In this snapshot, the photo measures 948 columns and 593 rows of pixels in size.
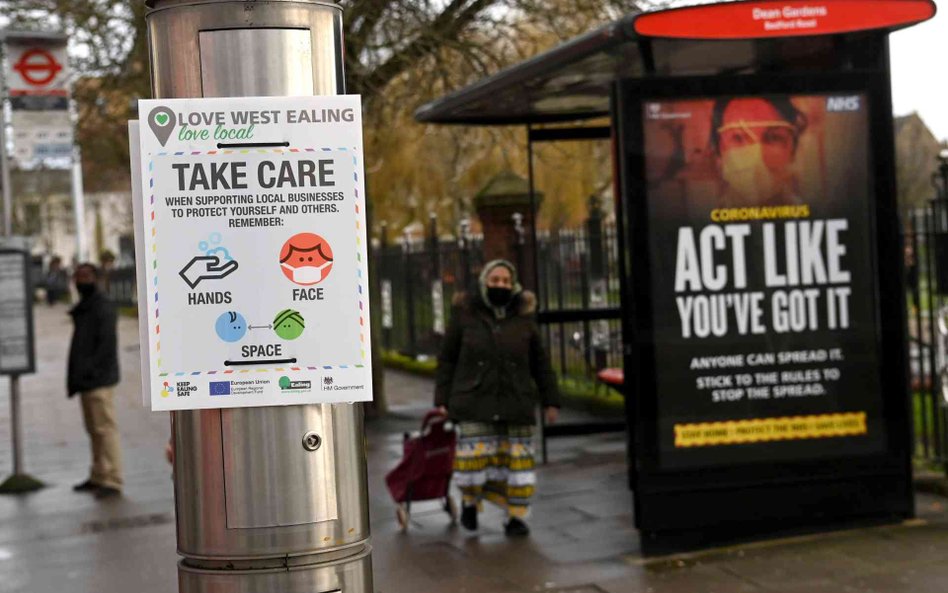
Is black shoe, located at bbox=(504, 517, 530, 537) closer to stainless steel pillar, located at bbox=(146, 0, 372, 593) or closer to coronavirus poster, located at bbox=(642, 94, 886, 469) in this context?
coronavirus poster, located at bbox=(642, 94, 886, 469)

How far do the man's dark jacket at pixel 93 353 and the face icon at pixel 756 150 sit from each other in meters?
Result: 5.59

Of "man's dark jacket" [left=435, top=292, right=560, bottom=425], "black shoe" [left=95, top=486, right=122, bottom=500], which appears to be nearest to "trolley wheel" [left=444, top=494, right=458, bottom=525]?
"man's dark jacket" [left=435, top=292, right=560, bottom=425]

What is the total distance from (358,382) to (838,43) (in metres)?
5.14

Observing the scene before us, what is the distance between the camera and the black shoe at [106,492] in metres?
10.8

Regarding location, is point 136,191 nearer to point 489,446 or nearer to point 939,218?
point 489,446

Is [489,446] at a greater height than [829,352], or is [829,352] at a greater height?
[829,352]

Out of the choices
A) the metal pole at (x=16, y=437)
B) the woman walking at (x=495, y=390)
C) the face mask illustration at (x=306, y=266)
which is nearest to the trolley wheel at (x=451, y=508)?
the woman walking at (x=495, y=390)

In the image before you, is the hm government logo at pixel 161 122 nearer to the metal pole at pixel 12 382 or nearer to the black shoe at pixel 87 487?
the black shoe at pixel 87 487

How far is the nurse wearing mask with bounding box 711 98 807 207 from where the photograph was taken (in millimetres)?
7758

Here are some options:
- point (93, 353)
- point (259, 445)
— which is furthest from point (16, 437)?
point (259, 445)

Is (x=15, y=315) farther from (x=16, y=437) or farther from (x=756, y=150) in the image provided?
(x=756, y=150)

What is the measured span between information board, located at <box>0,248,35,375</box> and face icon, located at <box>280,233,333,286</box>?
8553mm

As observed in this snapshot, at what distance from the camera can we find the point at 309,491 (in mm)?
3938

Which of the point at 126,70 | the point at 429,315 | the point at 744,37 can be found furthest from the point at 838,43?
the point at 429,315
